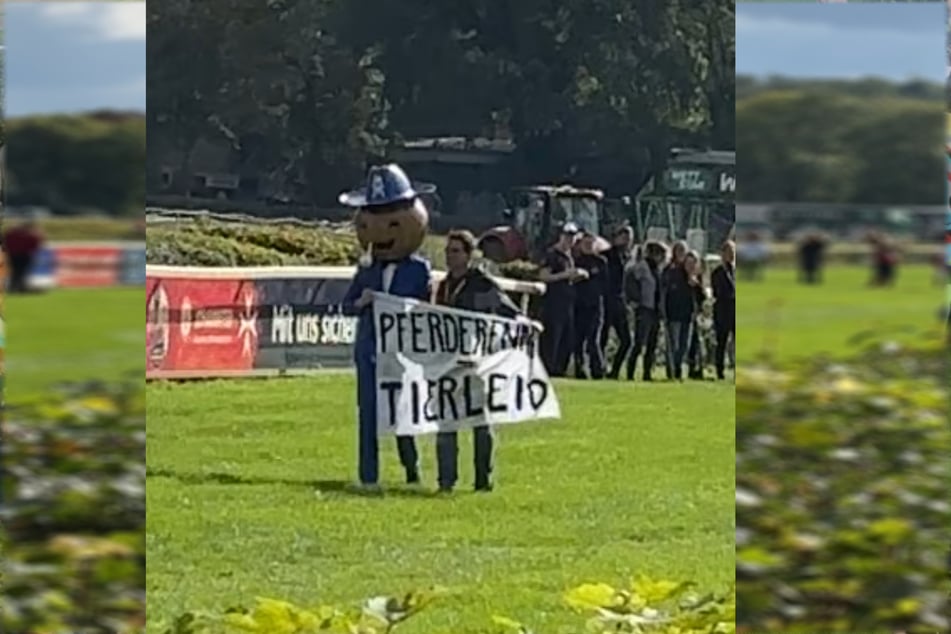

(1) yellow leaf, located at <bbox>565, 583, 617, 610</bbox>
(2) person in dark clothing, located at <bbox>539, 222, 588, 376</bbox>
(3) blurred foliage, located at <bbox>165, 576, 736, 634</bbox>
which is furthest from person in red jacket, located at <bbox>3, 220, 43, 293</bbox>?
(1) yellow leaf, located at <bbox>565, 583, 617, 610</bbox>

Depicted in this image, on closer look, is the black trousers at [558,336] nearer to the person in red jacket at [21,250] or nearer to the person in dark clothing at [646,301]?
the person in dark clothing at [646,301]

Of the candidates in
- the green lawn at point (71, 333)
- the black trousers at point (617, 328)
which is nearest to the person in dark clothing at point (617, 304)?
the black trousers at point (617, 328)

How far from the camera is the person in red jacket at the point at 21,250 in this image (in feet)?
8.31

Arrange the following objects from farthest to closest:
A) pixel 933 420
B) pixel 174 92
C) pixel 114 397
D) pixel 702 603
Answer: pixel 933 420, pixel 114 397, pixel 702 603, pixel 174 92

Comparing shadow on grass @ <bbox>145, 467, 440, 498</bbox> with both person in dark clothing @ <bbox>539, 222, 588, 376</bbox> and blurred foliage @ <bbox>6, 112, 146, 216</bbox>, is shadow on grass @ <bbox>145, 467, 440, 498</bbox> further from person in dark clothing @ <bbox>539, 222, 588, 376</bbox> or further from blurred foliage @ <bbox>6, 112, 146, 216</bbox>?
blurred foliage @ <bbox>6, 112, 146, 216</bbox>

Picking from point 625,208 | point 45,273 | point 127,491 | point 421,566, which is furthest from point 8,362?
point 625,208

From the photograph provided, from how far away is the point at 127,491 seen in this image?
111 inches

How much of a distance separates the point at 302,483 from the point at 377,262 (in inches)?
19.2

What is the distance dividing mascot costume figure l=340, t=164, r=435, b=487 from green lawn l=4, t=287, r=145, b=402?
461 millimetres

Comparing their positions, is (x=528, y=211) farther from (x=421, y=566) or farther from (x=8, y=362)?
(x=8, y=362)

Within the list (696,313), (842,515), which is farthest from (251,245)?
(842,515)

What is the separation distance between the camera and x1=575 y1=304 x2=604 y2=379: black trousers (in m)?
2.64

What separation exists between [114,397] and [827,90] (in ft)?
5.79

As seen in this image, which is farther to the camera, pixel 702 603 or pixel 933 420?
pixel 933 420
